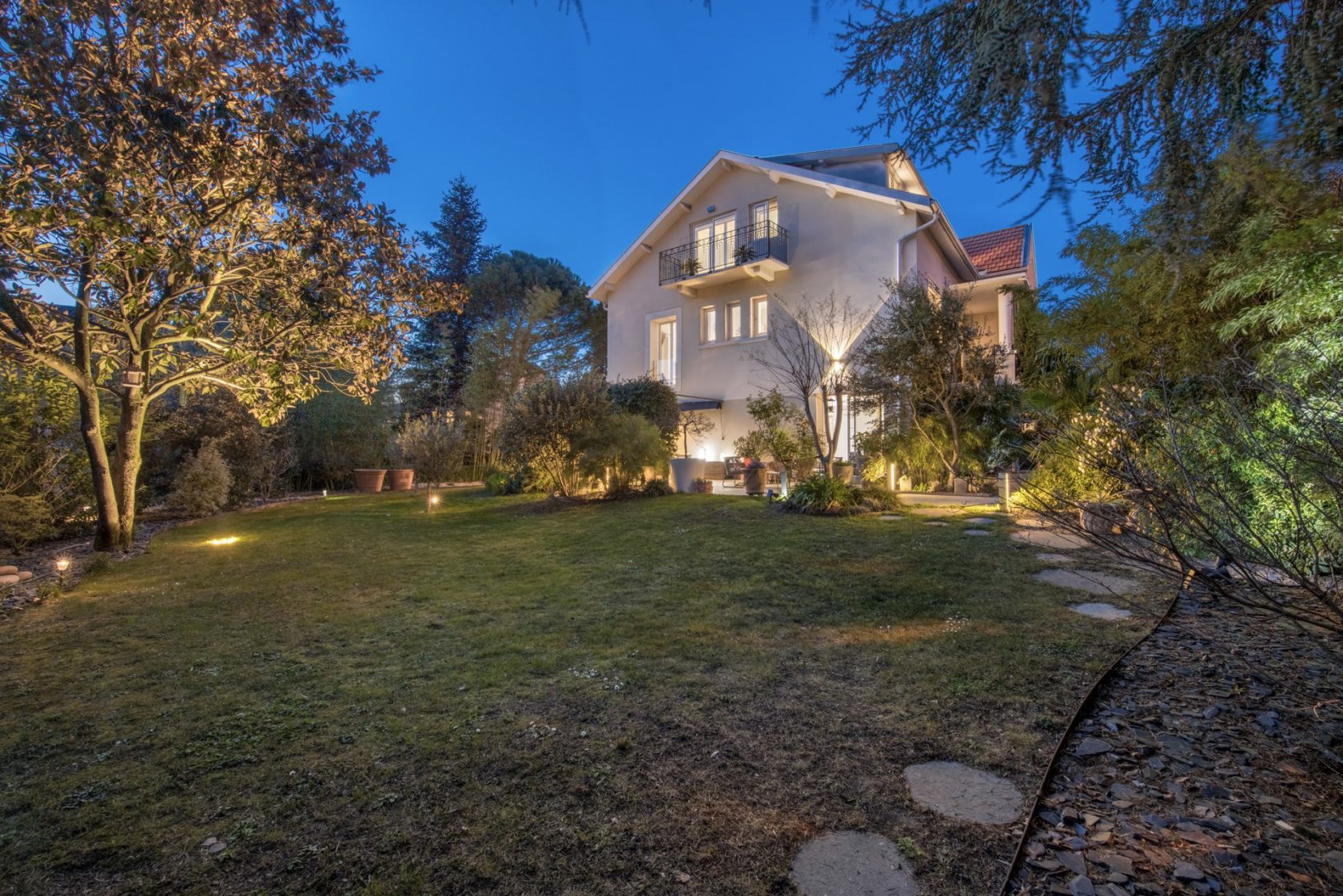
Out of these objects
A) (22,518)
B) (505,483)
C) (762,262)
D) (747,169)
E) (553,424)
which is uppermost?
(747,169)

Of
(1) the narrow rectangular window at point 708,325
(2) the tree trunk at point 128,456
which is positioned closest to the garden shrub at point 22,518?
(2) the tree trunk at point 128,456

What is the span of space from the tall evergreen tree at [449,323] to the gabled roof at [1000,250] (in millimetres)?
17114

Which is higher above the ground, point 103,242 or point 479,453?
point 103,242

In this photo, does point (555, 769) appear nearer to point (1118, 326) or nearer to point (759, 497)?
point (1118, 326)

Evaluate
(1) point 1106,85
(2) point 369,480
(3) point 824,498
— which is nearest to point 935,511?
(3) point 824,498

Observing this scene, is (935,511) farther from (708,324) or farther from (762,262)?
(708,324)

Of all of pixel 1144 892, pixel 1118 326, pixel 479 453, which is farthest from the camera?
pixel 479 453

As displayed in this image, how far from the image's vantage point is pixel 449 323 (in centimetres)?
2378

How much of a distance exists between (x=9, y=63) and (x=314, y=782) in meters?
5.55

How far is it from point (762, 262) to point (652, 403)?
4.12m

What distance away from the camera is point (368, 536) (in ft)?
23.3

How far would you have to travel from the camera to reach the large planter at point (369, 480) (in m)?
14.1

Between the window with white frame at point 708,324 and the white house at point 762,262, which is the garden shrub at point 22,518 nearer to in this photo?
the white house at point 762,262

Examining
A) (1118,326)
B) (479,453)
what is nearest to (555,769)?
(1118,326)
